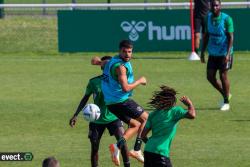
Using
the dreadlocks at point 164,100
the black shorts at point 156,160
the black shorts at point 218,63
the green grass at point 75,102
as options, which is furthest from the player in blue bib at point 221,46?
the black shorts at point 156,160

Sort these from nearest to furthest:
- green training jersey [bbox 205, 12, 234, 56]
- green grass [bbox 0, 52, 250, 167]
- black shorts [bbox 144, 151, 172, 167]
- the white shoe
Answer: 1. black shorts [bbox 144, 151, 172, 167]
2. green grass [bbox 0, 52, 250, 167]
3. green training jersey [bbox 205, 12, 234, 56]
4. the white shoe

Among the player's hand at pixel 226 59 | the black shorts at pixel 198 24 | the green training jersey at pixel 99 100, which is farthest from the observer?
the black shorts at pixel 198 24

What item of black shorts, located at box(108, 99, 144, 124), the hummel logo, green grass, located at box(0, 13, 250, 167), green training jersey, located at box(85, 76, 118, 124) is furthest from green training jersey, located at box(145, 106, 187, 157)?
the hummel logo

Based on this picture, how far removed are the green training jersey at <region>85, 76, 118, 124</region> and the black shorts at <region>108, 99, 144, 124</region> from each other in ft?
0.30

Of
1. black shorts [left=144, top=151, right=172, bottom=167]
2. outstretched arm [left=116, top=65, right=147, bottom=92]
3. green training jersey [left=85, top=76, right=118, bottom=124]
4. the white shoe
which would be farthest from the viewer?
the white shoe

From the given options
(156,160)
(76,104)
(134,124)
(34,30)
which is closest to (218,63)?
(76,104)

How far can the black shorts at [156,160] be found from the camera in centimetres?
1191

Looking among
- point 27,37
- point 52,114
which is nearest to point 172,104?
point 52,114

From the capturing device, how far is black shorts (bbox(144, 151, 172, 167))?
11.9m

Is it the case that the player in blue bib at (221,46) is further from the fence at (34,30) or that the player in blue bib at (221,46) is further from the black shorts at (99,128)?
the fence at (34,30)

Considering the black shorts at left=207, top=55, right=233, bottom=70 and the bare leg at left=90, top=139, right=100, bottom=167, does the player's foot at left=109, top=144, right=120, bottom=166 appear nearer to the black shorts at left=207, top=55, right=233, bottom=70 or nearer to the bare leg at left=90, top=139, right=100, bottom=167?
Result: the bare leg at left=90, top=139, right=100, bottom=167

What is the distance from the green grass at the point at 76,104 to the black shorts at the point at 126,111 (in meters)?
0.85

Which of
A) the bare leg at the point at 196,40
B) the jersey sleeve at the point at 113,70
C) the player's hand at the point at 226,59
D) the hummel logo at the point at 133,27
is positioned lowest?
the bare leg at the point at 196,40

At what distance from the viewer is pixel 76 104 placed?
2144 cm
